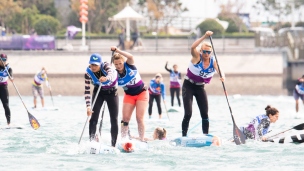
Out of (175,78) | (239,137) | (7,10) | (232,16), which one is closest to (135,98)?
(239,137)

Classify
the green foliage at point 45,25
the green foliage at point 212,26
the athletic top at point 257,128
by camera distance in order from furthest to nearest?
the green foliage at point 45,25 < the green foliage at point 212,26 < the athletic top at point 257,128

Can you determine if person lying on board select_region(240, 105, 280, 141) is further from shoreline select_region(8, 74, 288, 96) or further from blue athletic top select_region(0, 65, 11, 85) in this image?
shoreline select_region(8, 74, 288, 96)

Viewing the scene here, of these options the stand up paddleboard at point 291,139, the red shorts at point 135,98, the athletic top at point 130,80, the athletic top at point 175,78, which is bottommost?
the athletic top at point 175,78

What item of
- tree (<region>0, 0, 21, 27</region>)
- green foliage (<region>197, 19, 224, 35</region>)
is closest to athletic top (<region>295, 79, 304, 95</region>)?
green foliage (<region>197, 19, 224, 35</region>)

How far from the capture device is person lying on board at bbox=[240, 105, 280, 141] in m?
16.9

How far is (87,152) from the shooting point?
15.6 metres

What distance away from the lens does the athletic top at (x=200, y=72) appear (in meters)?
16.6

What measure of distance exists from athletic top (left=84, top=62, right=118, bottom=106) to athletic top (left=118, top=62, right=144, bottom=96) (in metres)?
0.37

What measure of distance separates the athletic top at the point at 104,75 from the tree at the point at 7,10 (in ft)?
158

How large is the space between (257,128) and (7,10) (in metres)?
47.9

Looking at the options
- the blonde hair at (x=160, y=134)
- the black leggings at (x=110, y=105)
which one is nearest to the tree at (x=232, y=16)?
the blonde hair at (x=160, y=134)

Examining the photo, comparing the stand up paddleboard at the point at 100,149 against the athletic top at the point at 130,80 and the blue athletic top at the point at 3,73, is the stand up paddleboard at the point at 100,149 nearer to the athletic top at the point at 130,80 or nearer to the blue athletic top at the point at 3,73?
the athletic top at the point at 130,80

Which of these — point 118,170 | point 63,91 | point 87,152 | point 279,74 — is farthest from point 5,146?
point 279,74

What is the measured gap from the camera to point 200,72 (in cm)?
1669
